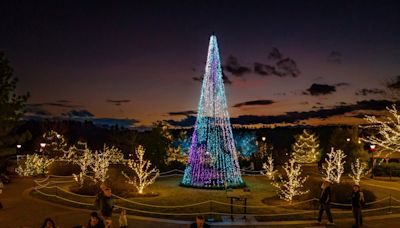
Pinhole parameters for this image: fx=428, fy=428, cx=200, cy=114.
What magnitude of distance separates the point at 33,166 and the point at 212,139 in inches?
531

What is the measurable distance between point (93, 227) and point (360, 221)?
8.74 meters

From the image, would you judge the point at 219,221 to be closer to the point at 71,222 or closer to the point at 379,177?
the point at 71,222

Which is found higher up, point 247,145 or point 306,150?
point 247,145

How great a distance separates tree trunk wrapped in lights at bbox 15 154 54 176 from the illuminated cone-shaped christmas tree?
1145cm

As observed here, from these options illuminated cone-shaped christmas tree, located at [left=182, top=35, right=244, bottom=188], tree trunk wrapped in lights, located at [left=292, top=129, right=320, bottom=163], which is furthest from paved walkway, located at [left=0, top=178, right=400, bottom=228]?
tree trunk wrapped in lights, located at [left=292, top=129, right=320, bottom=163]

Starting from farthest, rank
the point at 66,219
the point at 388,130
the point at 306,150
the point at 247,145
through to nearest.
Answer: the point at 247,145 → the point at 306,150 → the point at 388,130 → the point at 66,219

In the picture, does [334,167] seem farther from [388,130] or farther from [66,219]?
[66,219]

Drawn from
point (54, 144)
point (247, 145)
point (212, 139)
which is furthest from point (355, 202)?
point (247, 145)

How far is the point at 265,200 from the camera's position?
66.9 ft

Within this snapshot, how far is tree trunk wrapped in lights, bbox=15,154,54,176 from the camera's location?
97.0ft

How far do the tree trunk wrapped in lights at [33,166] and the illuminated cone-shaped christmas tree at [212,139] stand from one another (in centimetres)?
1145

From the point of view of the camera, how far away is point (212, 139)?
990 inches

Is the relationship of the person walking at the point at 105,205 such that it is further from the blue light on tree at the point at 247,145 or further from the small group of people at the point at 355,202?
the blue light on tree at the point at 247,145

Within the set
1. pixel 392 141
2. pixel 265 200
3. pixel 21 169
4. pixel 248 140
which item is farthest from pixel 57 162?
pixel 248 140
